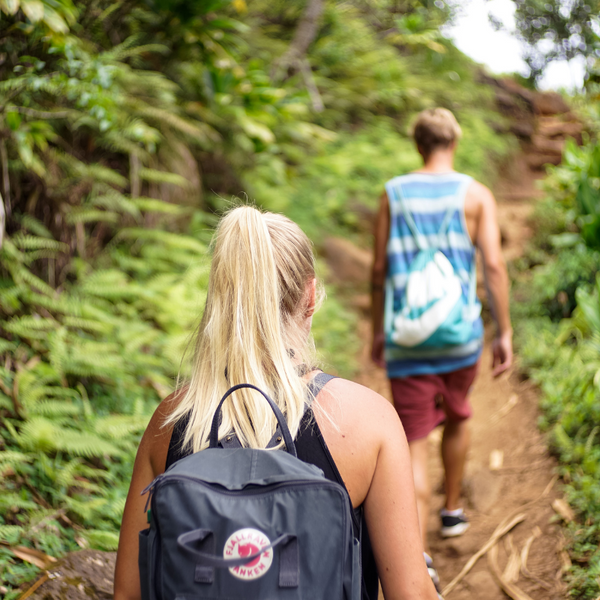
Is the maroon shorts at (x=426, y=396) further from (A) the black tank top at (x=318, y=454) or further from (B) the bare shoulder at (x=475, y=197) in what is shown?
(A) the black tank top at (x=318, y=454)

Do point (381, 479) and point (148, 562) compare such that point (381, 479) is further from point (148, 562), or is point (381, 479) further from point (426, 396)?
point (426, 396)

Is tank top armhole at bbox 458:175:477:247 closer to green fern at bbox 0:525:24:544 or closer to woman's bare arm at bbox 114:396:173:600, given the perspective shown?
woman's bare arm at bbox 114:396:173:600

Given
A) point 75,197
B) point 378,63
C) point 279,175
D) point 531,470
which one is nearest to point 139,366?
point 75,197

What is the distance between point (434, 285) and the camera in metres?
2.63

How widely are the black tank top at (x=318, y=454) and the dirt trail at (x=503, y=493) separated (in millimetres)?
1584

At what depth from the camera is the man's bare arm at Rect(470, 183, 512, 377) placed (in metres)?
2.79

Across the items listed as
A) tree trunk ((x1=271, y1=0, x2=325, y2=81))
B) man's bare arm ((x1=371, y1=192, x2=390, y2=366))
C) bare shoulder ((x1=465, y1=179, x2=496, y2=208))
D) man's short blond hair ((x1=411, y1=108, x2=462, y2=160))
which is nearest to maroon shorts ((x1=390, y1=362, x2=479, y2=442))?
man's bare arm ((x1=371, y1=192, x2=390, y2=366))

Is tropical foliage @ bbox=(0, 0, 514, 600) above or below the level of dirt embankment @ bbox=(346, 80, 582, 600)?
above

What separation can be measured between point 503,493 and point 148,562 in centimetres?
297

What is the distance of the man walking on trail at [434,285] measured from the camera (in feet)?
8.70

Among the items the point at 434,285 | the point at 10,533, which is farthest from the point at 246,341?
the point at 10,533

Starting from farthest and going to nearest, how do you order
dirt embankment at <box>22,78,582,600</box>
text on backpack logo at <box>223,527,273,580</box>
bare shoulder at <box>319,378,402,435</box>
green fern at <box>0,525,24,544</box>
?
green fern at <box>0,525,24,544</box>, dirt embankment at <box>22,78,582,600</box>, bare shoulder at <box>319,378,402,435</box>, text on backpack logo at <box>223,527,273,580</box>

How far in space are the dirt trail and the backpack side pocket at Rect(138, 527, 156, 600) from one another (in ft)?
6.92

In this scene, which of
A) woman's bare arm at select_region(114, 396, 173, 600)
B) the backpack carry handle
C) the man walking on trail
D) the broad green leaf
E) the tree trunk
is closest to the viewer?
the backpack carry handle
